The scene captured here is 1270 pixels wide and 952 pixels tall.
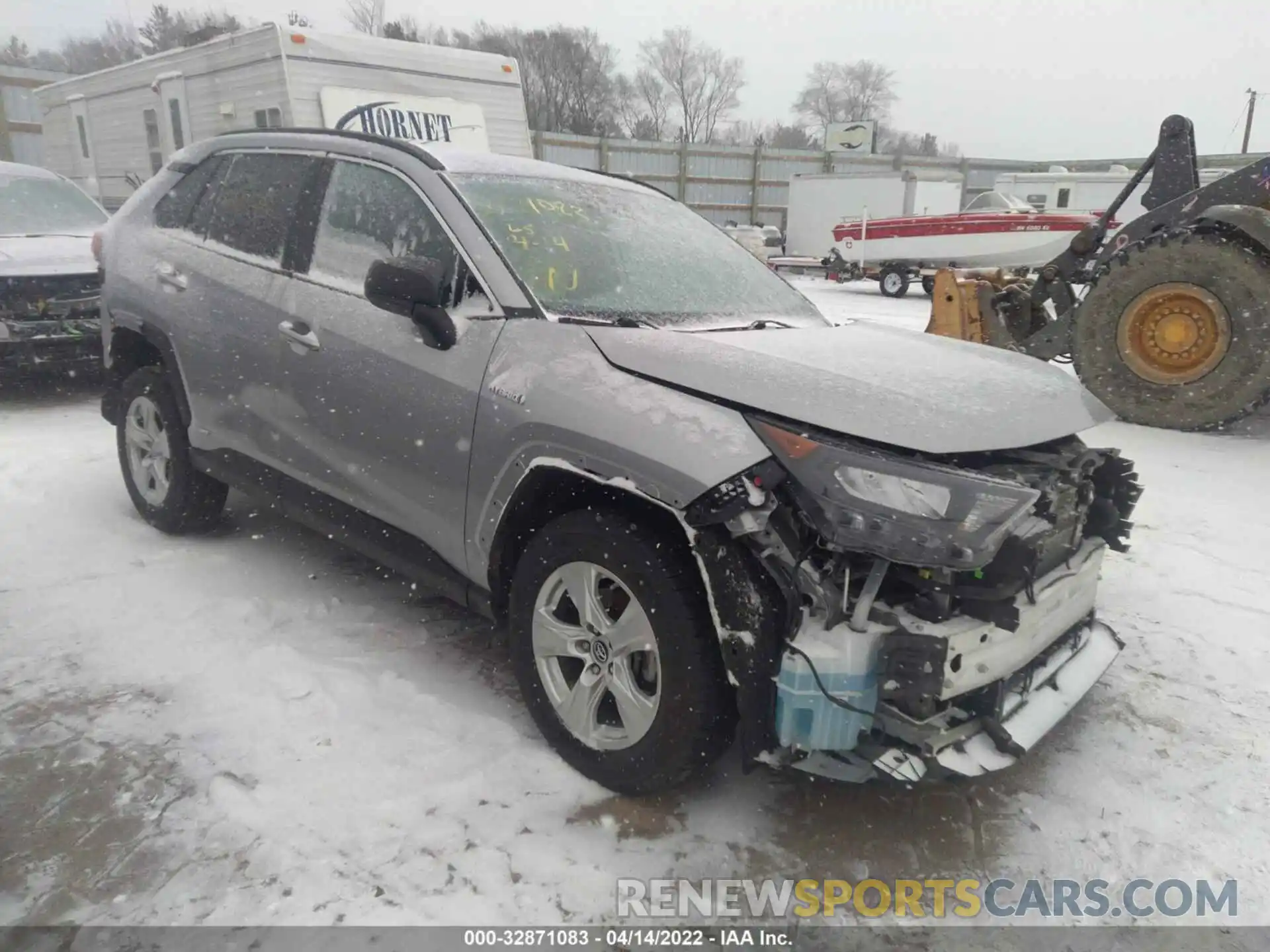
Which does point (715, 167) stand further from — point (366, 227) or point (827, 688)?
point (827, 688)

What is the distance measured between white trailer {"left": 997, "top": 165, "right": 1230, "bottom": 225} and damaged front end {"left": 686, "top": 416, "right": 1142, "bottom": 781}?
2006cm

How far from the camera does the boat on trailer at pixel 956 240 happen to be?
16.9 m

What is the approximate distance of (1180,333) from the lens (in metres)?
6.45

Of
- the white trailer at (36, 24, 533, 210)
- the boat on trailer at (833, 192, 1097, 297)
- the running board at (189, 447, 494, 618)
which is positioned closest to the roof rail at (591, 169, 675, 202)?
the running board at (189, 447, 494, 618)

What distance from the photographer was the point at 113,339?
4340 mm

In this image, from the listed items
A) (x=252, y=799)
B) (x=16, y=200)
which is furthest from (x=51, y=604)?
(x=16, y=200)

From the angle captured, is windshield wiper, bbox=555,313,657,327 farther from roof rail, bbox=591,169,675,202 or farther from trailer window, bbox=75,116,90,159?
trailer window, bbox=75,116,90,159

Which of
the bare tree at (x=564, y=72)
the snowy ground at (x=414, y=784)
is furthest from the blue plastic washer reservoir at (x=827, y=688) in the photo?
the bare tree at (x=564, y=72)

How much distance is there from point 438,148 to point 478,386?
1242 mm

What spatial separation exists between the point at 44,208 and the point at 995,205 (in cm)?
1688

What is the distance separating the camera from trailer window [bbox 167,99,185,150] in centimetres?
1088

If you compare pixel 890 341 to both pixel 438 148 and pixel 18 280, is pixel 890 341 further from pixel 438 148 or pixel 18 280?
pixel 18 280

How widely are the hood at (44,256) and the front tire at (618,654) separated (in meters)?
5.74

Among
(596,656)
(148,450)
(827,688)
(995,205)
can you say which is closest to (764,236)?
(995,205)
